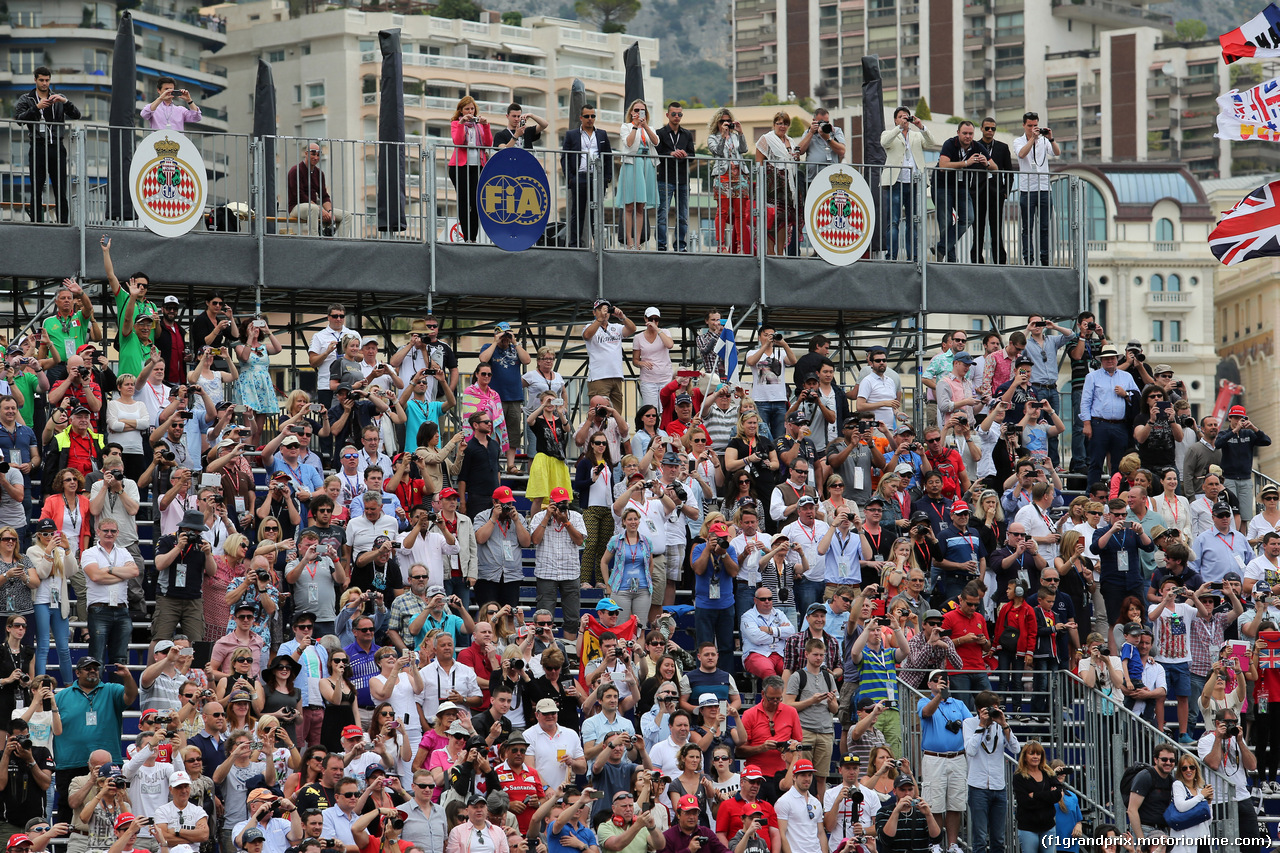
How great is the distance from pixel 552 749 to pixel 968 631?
174 inches

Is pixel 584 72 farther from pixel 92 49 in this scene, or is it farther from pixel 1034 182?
pixel 1034 182

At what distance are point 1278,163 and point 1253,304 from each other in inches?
751

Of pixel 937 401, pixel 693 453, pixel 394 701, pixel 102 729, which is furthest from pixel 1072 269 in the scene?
pixel 102 729

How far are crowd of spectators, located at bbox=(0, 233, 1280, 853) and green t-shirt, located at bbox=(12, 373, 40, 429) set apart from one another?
155mm

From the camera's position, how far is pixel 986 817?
680 inches

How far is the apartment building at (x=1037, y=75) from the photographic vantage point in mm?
125188

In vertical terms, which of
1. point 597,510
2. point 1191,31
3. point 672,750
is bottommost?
point 672,750

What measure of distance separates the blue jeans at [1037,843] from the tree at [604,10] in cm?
10054

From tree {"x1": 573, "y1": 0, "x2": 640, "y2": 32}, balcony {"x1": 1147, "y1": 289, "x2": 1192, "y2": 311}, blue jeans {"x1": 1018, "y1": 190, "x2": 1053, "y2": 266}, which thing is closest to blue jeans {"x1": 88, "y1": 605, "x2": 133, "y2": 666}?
blue jeans {"x1": 1018, "y1": 190, "x2": 1053, "y2": 266}

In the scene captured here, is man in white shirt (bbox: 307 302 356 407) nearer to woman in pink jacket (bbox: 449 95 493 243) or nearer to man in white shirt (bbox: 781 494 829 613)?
woman in pink jacket (bbox: 449 95 493 243)

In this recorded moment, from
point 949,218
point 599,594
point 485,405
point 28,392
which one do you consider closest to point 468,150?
point 485,405

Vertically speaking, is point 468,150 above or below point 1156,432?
above

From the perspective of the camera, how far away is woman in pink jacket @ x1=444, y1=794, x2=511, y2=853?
14922 millimetres

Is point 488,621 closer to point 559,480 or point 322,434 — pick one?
point 559,480
